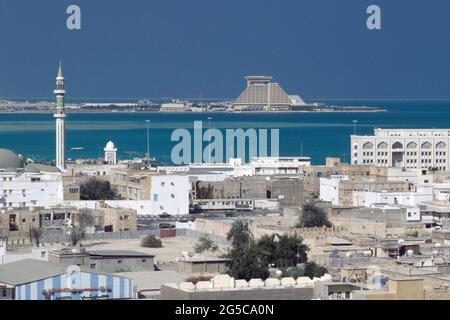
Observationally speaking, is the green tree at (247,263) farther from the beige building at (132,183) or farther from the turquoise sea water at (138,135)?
the turquoise sea water at (138,135)

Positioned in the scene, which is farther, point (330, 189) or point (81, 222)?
point (330, 189)

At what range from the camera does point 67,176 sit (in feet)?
82.2

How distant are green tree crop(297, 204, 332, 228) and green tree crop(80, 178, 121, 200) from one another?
18.6 ft

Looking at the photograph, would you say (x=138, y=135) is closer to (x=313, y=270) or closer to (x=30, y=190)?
(x=30, y=190)

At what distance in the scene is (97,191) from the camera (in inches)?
935

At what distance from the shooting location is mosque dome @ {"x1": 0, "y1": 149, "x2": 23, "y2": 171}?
26828 millimetres

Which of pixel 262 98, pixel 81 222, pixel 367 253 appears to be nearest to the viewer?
pixel 367 253

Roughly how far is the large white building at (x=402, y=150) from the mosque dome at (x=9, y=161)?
24.9 feet

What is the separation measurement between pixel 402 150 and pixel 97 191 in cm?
1003

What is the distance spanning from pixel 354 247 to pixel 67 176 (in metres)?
10.9

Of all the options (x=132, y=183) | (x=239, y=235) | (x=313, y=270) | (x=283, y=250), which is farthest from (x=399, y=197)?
(x=313, y=270)

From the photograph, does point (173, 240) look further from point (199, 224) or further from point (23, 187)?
point (23, 187)
